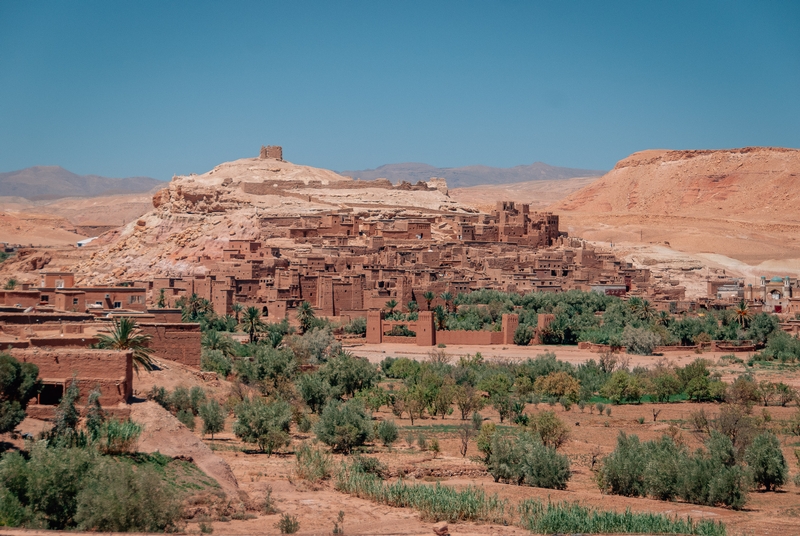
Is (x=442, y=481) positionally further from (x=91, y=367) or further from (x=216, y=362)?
(x=216, y=362)

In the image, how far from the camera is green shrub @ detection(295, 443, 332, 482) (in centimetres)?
1650

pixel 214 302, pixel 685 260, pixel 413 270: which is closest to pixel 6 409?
pixel 214 302

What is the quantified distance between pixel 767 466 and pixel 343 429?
23.2 ft

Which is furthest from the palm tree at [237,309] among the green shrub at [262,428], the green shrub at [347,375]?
the green shrub at [262,428]

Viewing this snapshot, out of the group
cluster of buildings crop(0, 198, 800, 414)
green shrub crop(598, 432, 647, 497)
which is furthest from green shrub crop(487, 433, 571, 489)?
cluster of buildings crop(0, 198, 800, 414)

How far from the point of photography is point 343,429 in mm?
20094

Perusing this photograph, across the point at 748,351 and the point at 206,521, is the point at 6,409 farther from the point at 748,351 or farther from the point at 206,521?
the point at 748,351

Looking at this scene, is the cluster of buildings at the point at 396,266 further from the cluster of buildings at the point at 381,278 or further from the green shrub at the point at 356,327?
the green shrub at the point at 356,327

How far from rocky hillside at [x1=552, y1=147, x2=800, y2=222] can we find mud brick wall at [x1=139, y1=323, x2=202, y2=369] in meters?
88.5

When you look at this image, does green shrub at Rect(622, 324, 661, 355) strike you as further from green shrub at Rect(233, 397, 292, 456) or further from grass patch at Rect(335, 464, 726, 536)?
grass patch at Rect(335, 464, 726, 536)

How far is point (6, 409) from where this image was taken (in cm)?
1394

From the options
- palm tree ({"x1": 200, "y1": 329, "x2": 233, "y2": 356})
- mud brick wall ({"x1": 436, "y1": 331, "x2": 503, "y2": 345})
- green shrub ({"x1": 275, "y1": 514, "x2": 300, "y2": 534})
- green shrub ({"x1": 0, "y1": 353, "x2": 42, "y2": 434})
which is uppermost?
green shrub ({"x1": 0, "y1": 353, "x2": 42, "y2": 434})

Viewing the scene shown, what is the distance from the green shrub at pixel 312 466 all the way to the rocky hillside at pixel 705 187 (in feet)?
307

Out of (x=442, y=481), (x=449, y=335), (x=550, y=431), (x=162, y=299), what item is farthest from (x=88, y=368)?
(x=162, y=299)
